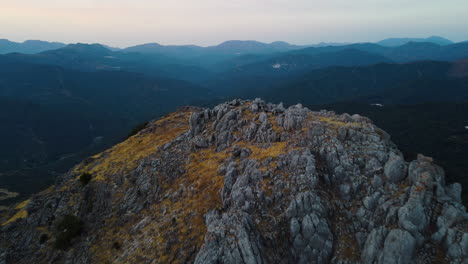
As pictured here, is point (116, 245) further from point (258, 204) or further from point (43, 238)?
point (258, 204)

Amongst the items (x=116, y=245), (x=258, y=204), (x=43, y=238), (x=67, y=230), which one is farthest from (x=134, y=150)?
(x=258, y=204)

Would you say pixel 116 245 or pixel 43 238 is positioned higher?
pixel 116 245

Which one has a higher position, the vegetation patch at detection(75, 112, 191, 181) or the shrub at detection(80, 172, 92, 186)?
the vegetation patch at detection(75, 112, 191, 181)

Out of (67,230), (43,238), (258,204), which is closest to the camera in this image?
(258,204)

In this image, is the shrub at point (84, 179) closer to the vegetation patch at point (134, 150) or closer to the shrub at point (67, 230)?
the vegetation patch at point (134, 150)

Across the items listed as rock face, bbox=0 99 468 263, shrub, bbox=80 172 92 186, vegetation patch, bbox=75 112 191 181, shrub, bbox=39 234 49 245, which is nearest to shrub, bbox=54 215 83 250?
rock face, bbox=0 99 468 263

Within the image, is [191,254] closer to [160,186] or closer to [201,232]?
[201,232]

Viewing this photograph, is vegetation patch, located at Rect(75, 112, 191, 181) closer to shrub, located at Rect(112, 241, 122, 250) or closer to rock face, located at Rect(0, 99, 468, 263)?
rock face, located at Rect(0, 99, 468, 263)

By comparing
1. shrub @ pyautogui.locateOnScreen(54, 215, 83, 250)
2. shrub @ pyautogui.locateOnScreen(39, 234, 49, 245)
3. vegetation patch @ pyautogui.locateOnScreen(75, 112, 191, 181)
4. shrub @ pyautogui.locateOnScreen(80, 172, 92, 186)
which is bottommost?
shrub @ pyautogui.locateOnScreen(39, 234, 49, 245)
